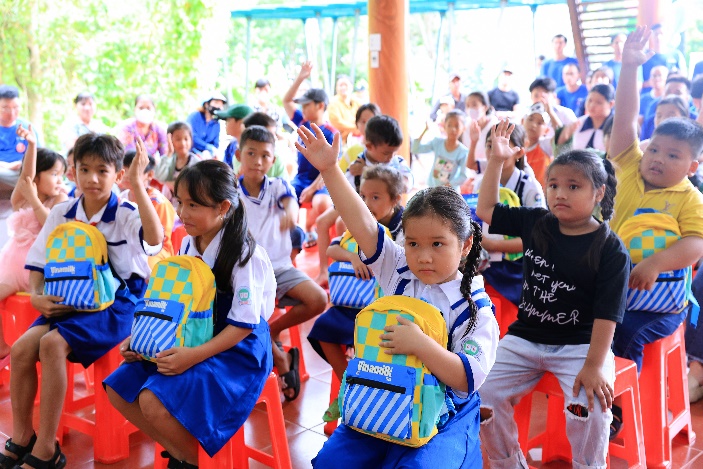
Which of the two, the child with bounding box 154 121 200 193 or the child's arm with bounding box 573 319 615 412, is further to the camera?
the child with bounding box 154 121 200 193

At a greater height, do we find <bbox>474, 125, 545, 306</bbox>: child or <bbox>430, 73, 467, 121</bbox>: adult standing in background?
<bbox>430, 73, 467, 121</bbox>: adult standing in background

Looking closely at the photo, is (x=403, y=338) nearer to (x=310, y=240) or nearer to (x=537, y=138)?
(x=537, y=138)

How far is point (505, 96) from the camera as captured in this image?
804 centimetres

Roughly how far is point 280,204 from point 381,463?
5.58 feet

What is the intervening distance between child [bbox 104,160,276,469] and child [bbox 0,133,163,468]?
1.11 feet

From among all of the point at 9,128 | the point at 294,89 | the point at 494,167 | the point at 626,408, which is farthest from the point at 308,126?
the point at 626,408

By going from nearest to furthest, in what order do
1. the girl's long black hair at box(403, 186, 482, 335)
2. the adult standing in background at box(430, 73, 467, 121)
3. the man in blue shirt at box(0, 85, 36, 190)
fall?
the girl's long black hair at box(403, 186, 482, 335), the man in blue shirt at box(0, 85, 36, 190), the adult standing in background at box(430, 73, 467, 121)

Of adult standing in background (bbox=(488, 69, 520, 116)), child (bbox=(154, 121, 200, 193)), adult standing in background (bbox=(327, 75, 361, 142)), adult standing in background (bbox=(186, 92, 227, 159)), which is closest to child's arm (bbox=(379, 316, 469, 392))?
child (bbox=(154, 121, 200, 193))

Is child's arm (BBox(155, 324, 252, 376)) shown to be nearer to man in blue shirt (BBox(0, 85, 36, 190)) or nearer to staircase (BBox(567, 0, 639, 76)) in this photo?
man in blue shirt (BBox(0, 85, 36, 190))

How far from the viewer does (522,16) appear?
9.27 metres

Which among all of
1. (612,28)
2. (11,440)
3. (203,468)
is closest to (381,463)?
(203,468)

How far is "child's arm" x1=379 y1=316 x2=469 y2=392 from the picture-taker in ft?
4.72

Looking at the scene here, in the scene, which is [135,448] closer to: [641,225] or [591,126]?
[641,225]

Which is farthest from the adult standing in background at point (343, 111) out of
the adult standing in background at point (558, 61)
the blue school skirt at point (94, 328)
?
the blue school skirt at point (94, 328)
